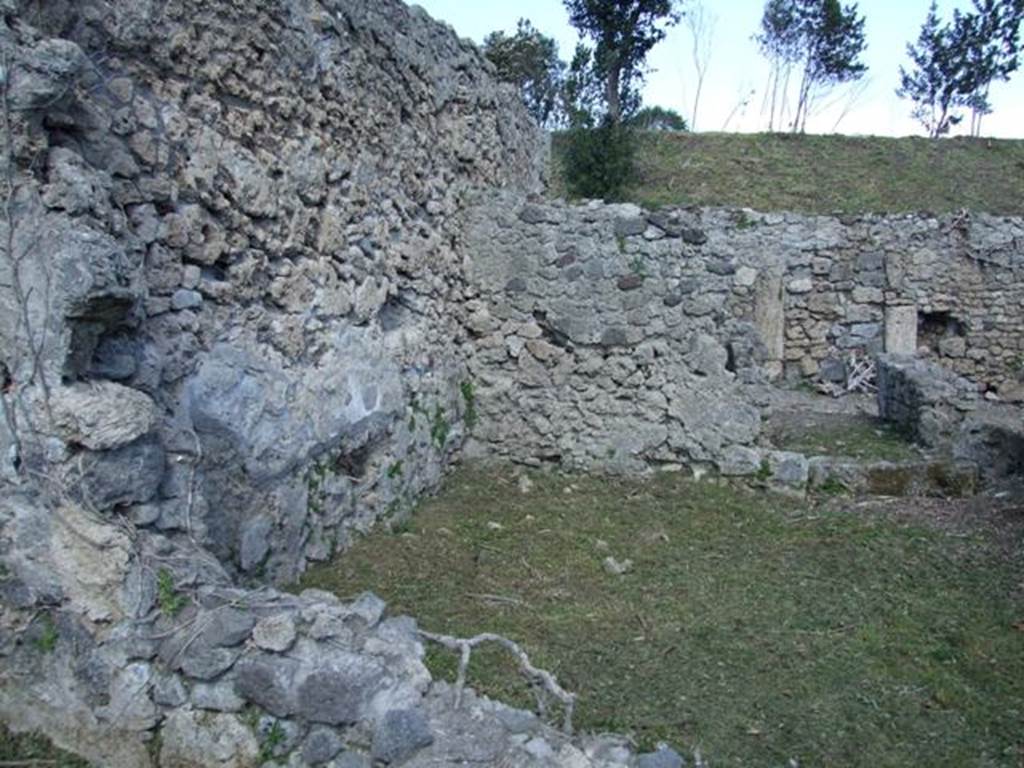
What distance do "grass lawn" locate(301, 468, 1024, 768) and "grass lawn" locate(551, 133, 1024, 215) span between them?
1094 centimetres

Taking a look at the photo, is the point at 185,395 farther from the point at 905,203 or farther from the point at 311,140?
the point at 905,203

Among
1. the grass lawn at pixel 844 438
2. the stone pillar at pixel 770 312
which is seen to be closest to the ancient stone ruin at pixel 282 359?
the grass lawn at pixel 844 438

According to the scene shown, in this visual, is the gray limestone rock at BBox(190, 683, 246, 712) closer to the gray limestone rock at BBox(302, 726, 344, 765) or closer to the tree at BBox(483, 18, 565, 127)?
the gray limestone rock at BBox(302, 726, 344, 765)

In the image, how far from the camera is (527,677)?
11.0ft

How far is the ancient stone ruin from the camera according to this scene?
8.95 feet

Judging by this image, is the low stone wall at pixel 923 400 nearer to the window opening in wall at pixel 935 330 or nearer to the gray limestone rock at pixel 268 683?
the window opening in wall at pixel 935 330

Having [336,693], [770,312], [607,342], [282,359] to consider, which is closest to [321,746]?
[336,693]

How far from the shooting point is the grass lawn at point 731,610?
329 centimetres

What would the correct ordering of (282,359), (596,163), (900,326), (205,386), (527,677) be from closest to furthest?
1. (527,677)
2. (205,386)
3. (282,359)
4. (900,326)
5. (596,163)

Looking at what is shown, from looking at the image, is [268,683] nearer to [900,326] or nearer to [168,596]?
[168,596]

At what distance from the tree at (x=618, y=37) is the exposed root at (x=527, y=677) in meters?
16.3

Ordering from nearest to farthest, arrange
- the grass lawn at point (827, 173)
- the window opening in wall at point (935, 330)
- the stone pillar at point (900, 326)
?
the stone pillar at point (900, 326) → the window opening in wall at point (935, 330) → the grass lawn at point (827, 173)

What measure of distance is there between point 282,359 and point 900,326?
10712 mm

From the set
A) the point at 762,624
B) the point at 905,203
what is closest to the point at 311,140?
the point at 762,624
